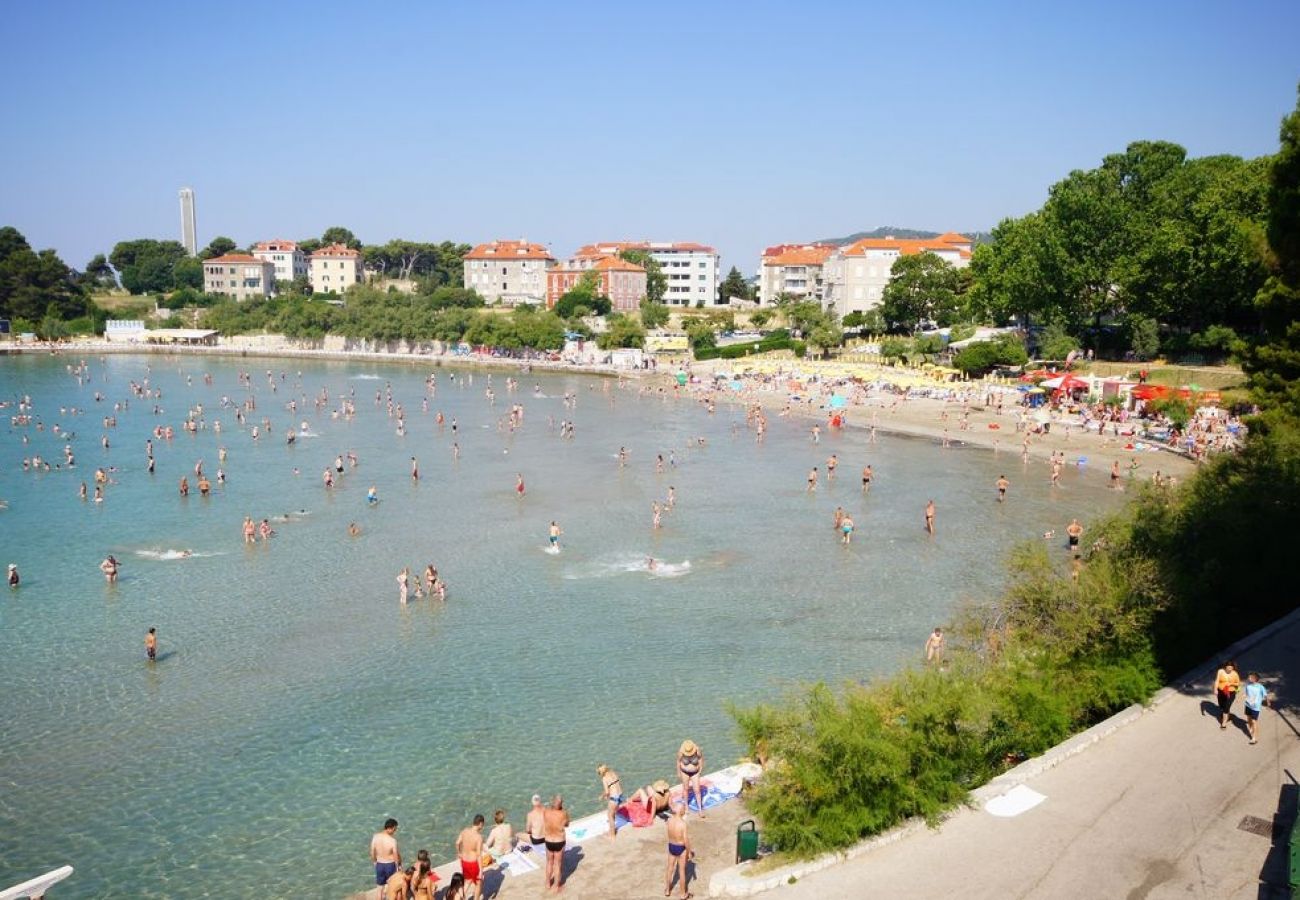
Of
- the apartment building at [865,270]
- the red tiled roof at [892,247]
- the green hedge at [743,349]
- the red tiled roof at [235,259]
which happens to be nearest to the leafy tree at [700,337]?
the green hedge at [743,349]

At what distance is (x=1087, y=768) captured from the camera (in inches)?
428

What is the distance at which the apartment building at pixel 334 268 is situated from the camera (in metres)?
131

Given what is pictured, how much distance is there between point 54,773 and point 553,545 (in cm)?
1338

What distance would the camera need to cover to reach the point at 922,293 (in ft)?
244

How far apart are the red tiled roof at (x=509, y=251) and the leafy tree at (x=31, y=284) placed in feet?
145

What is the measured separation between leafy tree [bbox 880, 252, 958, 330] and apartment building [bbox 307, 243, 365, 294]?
80628mm

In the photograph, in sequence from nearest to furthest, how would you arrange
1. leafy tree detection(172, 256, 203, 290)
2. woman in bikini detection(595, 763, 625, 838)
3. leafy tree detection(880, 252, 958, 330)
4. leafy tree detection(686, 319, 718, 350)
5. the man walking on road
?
the man walking on road < woman in bikini detection(595, 763, 625, 838) < leafy tree detection(880, 252, 958, 330) < leafy tree detection(686, 319, 718, 350) < leafy tree detection(172, 256, 203, 290)

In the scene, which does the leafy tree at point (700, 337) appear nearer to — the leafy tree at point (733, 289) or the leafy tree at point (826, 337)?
the leafy tree at point (826, 337)

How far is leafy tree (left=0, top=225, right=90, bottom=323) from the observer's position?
101188 mm

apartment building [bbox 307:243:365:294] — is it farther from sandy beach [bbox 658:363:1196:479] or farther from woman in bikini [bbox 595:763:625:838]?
woman in bikini [bbox 595:763:625:838]

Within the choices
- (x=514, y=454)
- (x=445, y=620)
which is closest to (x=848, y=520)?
(x=445, y=620)

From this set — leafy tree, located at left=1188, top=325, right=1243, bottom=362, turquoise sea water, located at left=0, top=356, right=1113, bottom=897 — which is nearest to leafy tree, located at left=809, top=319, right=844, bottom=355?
leafy tree, located at left=1188, top=325, right=1243, bottom=362

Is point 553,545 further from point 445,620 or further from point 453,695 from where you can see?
point 453,695

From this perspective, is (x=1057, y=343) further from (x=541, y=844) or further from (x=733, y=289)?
(x=733, y=289)
